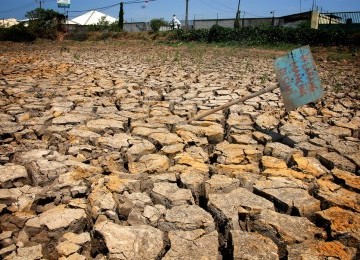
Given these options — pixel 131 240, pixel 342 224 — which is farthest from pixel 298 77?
pixel 131 240

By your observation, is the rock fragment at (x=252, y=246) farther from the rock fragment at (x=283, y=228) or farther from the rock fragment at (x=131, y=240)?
the rock fragment at (x=131, y=240)

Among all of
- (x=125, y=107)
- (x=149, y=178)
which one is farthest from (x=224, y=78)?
(x=149, y=178)

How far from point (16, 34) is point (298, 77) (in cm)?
1565

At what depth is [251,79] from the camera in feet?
16.8

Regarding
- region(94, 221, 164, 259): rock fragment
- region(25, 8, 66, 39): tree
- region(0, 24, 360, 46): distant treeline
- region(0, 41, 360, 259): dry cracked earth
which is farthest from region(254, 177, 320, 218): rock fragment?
region(25, 8, 66, 39): tree

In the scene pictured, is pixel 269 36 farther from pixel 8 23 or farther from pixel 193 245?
pixel 8 23

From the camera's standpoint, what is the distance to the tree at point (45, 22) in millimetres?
16247

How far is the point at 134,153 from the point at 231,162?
2.32ft

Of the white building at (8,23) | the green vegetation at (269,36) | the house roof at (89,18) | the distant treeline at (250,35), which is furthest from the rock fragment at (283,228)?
the house roof at (89,18)

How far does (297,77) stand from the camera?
2549 millimetres

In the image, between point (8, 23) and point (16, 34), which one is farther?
point (8, 23)

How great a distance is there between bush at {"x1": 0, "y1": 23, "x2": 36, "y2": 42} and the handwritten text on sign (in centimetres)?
1536

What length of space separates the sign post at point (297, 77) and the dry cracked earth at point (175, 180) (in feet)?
1.04

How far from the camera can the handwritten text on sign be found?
2516 mm
